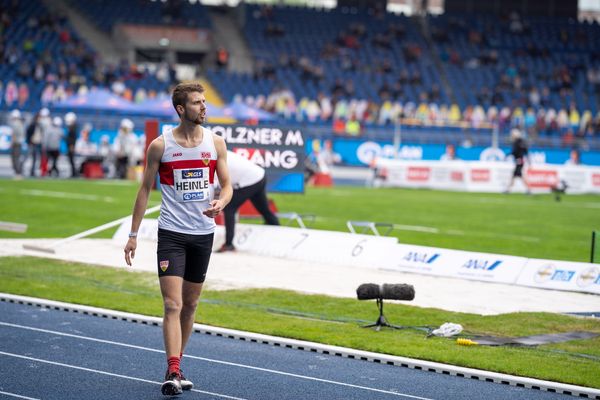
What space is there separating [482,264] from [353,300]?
2565 mm

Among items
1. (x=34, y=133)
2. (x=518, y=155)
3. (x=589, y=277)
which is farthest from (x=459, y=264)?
(x=34, y=133)


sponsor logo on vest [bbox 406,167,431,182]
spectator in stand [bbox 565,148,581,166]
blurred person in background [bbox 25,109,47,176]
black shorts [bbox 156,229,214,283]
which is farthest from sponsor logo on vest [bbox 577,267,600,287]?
spectator in stand [bbox 565,148,581,166]

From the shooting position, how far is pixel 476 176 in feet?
114

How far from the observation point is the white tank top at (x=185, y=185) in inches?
277

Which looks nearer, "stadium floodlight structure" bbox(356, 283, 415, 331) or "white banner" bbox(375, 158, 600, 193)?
"stadium floodlight structure" bbox(356, 283, 415, 331)

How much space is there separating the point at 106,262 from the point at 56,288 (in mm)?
2315

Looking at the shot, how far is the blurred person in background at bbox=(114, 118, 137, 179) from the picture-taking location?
31.9m

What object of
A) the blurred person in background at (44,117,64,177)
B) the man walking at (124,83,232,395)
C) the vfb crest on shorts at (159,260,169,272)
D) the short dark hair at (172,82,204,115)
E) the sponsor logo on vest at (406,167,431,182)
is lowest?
the vfb crest on shorts at (159,260,169,272)

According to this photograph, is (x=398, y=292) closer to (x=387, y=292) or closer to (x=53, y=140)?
(x=387, y=292)

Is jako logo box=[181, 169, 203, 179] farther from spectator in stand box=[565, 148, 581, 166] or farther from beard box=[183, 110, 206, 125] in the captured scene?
spectator in stand box=[565, 148, 581, 166]

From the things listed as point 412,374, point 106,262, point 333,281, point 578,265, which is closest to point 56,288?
point 106,262

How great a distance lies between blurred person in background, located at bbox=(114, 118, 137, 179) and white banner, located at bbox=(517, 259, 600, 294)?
20.6m

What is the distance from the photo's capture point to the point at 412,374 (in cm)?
820

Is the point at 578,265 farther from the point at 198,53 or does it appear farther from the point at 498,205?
the point at 198,53
